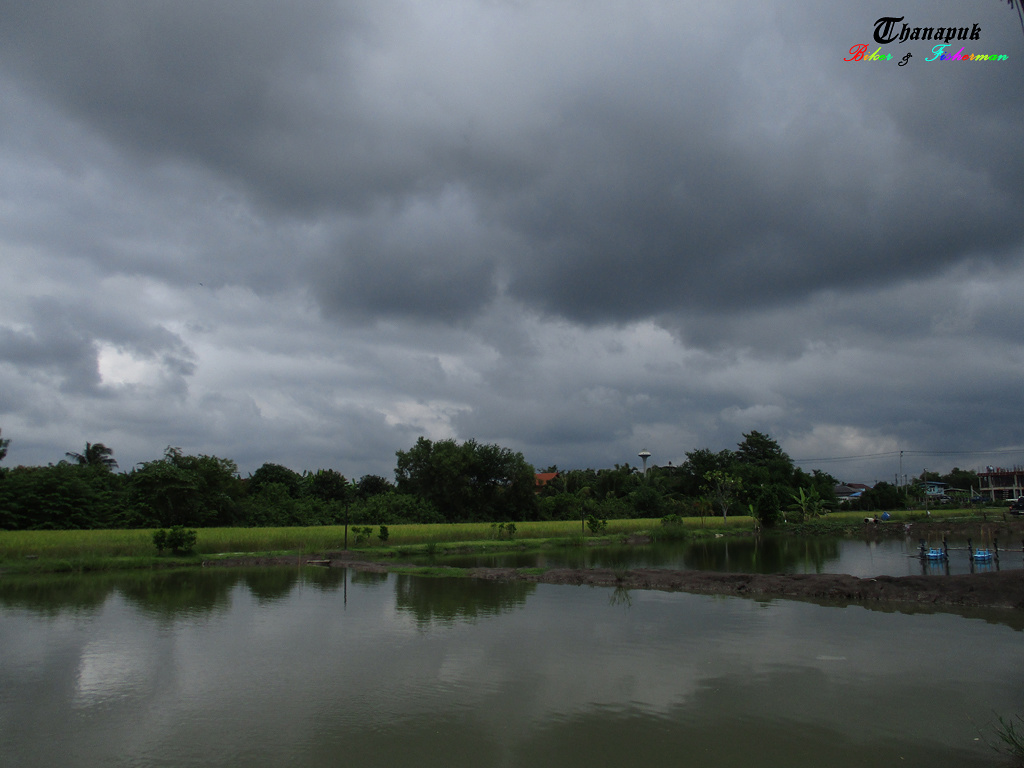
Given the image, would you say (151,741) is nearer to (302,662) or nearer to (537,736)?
(302,662)

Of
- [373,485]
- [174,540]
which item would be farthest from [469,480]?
[174,540]

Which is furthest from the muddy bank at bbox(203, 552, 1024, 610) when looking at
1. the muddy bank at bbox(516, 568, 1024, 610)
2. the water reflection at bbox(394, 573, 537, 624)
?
the water reflection at bbox(394, 573, 537, 624)

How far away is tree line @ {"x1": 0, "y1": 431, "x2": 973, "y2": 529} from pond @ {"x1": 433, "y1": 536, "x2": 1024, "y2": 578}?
7.64m

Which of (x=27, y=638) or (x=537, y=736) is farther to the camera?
(x=27, y=638)

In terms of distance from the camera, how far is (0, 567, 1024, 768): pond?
680 centimetres

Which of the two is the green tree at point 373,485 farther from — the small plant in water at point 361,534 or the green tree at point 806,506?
the green tree at point 806,506

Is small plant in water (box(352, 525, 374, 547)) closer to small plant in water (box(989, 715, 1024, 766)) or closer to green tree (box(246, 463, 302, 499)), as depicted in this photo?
green tree (box(246, 463, 302, 499))

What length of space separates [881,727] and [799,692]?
1251 mm

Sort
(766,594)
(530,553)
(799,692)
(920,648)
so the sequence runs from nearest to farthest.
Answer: (799,692) → (920,648) → (766,594) → (530,553)

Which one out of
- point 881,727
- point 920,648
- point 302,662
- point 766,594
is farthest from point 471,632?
point 766,594

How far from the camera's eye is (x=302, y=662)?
1032cm

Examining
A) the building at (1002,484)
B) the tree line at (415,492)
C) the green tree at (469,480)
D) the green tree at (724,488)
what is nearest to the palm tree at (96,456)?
the tree line at (415,492)

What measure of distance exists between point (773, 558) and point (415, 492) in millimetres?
31247

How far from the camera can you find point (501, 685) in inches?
352
